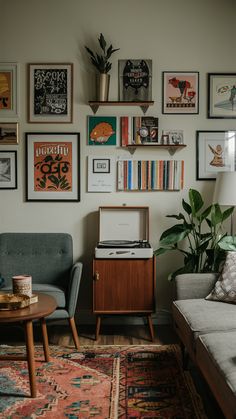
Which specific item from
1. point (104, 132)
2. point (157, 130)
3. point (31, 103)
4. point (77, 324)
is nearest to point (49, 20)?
point (31, 103)

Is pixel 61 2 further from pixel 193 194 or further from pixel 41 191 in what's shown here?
pixel 193 194

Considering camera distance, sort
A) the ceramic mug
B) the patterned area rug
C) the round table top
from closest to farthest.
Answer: the patterned area rug < the round table top < the ceramic mug

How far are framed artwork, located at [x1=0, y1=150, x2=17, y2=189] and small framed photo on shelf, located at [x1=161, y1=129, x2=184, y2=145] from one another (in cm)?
128

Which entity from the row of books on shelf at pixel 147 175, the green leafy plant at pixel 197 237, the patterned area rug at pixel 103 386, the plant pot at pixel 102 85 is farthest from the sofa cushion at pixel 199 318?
the plant pot at pixel 102 85

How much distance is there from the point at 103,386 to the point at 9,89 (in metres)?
2.54

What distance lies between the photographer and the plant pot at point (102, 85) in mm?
3759

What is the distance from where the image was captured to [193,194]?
360 centimetres

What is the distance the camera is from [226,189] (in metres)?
3.53

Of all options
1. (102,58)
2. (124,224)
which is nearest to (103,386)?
(124,224)

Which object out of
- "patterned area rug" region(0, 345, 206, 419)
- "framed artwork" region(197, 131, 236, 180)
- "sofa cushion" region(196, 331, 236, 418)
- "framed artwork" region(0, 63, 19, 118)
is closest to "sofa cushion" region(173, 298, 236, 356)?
"sofa cushion" region(196, 331, 236, 418)

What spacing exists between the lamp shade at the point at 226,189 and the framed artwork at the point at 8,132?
1.74 meters

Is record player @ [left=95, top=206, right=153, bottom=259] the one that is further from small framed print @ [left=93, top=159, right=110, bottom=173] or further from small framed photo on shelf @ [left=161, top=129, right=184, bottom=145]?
small framed photo on shelf @ [left=161, top=129, right=184, bottom=145]

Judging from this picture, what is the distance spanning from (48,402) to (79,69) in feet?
8.71

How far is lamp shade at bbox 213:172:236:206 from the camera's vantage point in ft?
11.5
